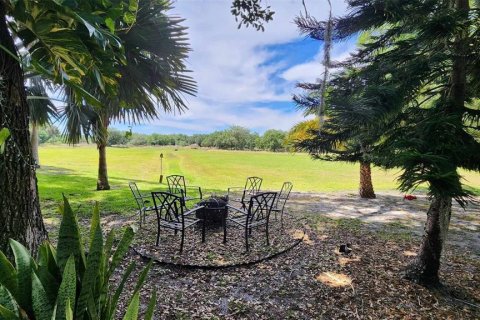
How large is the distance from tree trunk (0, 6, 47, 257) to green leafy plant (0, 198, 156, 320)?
815mm

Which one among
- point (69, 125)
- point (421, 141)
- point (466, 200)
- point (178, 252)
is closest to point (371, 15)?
point (421, 141)

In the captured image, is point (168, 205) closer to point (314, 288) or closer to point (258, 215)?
point (258, 215)

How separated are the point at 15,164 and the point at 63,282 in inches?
48.8

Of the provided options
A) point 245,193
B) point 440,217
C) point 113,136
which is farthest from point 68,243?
point 113,136

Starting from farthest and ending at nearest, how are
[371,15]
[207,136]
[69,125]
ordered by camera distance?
[207,136] < [69,125] < [371,15]

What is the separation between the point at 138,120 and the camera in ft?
21.6

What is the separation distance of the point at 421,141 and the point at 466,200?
0.64 meters

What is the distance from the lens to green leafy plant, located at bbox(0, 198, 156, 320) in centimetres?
98

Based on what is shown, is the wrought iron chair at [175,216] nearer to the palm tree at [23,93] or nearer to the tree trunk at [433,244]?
the palm tree at [23,93]

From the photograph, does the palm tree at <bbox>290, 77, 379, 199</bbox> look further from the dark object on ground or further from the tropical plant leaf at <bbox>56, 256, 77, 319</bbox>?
the tropical plant leaf at <bbox>56, 256, 77, 319</bbox>

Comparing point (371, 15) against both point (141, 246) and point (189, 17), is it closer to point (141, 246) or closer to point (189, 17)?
point (189, 17)

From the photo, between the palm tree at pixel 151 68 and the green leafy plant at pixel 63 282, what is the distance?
321 cm

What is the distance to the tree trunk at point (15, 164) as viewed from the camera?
5.71ft

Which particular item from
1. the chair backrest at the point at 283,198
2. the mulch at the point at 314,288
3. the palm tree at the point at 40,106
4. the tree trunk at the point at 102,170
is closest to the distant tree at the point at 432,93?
the mulch at the point at 314,288
